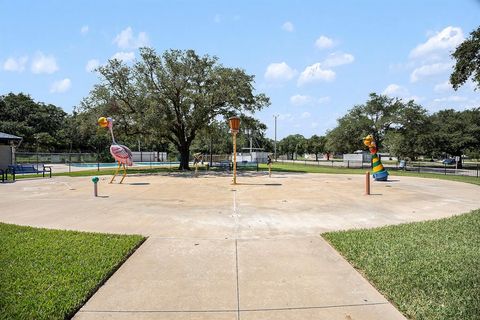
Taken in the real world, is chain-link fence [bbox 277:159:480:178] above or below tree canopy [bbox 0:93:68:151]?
below

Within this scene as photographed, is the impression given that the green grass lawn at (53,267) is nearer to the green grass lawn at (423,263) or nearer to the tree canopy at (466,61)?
the green grass lawn at (423,263)

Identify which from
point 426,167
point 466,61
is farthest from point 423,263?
point 426,167

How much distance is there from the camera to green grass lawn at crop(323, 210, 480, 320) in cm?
392

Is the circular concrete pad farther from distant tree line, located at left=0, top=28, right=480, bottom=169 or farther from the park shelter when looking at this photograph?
the park shelter

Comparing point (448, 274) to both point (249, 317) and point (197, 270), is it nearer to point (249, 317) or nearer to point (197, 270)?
point (249, 317)

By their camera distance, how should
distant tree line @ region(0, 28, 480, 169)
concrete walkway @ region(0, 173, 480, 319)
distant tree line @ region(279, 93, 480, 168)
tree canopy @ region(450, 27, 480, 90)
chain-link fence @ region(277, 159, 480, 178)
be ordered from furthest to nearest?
distant tree line @ region(279, 93, 480, 168), chain-link fence @ region(277, 159, 480, 178), distant tree line @ region(0, 28, 480, 169), tree canopy @ region(450, 27, 480, 90), concrete walkway @ region(0, 173, 480, 319)

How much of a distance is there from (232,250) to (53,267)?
2891mm

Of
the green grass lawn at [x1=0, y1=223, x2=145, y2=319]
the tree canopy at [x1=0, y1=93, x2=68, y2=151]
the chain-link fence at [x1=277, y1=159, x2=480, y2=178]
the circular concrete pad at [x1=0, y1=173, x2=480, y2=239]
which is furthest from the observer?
the tree canopy at [x1=0, y1=93, x2=68, y2=151]

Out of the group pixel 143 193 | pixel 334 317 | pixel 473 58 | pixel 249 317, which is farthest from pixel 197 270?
pixel 473 58

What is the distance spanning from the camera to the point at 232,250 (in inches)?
246

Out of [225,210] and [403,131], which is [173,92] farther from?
[403,131]

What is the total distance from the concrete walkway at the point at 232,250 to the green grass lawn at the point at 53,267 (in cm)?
22

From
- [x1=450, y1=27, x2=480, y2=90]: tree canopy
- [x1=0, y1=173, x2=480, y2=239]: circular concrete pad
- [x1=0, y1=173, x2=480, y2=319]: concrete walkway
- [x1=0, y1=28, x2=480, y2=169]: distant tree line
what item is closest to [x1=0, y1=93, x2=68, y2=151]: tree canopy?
[x1=0, y1=28, x2=480, y2=169]: distant tree line

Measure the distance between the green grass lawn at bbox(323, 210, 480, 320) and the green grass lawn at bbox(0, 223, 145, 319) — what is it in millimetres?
3854
